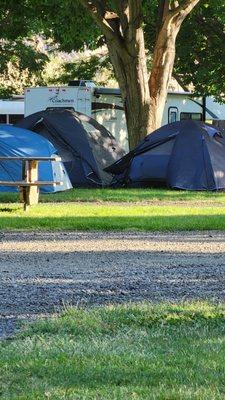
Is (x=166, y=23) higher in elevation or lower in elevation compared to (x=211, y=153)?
higher

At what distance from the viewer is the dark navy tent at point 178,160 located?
65.1 feet

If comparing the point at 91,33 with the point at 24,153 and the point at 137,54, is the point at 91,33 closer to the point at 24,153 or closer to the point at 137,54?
the point at 137,54

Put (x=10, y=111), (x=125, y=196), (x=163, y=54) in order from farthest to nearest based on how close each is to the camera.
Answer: (x=10, y=111)
(x=163, y=54)
(x=125, y=196)

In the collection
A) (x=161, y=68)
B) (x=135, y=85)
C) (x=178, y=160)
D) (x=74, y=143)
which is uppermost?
(x=161, y=68)

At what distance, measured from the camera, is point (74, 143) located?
20.8 m

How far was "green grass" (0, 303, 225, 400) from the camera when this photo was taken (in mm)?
4250

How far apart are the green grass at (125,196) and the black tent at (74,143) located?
1613 mm

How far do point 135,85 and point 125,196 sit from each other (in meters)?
4.83

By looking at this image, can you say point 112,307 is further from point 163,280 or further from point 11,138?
point 11,138

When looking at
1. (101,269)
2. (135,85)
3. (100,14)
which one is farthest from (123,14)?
(101,269)

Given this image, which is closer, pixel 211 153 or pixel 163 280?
pixel 163 280

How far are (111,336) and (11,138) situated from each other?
13532mm

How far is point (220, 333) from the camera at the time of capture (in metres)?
5.78

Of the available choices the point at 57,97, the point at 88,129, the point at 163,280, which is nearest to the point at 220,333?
the point at 163,280
